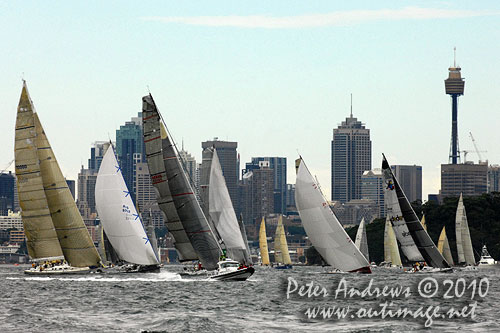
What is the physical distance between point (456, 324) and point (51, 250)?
59.2 meters

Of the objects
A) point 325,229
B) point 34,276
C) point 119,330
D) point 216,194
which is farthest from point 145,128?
point 119,330

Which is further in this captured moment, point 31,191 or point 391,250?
point 391,250

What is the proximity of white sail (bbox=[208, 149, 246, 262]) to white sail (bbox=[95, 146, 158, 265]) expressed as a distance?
1205 centimetres

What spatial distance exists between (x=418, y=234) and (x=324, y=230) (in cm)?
1523

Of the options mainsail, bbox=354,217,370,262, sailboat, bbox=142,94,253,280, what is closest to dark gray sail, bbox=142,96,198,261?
sailboat, bbox=142,94,253,280

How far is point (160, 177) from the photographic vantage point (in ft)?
276

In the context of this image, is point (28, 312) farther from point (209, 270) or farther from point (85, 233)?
point (85, 233)

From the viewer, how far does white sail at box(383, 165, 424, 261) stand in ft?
328

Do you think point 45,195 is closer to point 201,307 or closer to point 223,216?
point 223,216

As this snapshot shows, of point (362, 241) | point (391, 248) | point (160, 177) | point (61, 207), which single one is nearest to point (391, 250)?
point (391, 248)

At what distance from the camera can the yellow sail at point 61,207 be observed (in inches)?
3844

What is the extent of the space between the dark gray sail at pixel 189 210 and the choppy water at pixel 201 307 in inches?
101

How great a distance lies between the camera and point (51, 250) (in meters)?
101

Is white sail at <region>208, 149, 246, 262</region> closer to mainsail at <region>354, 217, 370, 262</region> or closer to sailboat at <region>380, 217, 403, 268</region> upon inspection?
mainsail at <region>354, 217, 370, 262</region>
